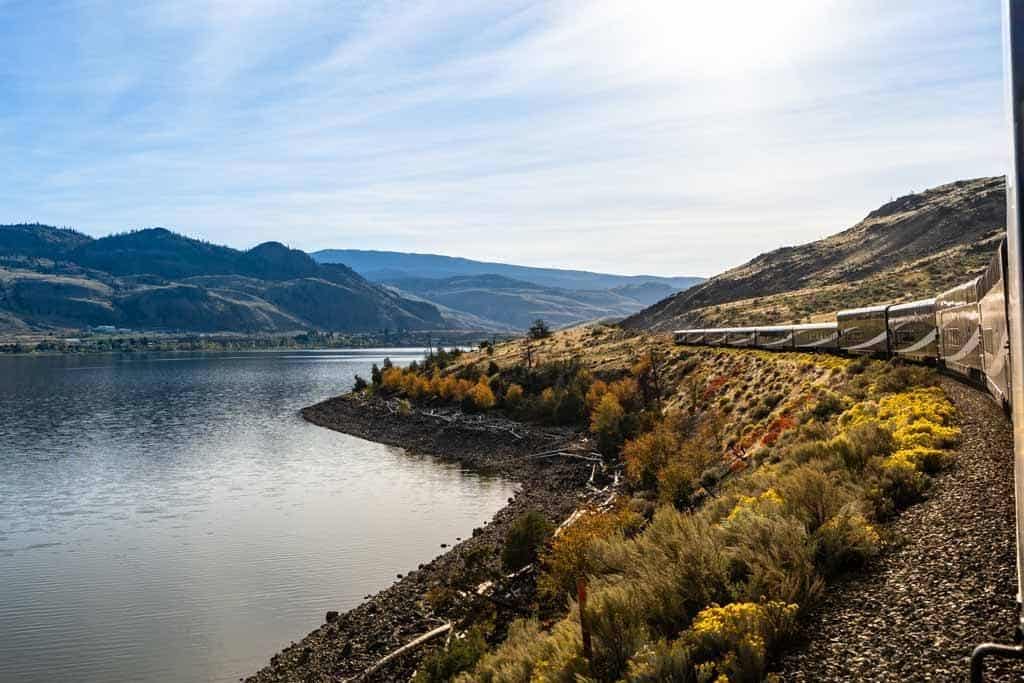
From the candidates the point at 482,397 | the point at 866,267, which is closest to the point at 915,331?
the point at 482,397

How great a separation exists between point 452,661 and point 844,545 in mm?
8410

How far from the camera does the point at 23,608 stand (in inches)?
1043

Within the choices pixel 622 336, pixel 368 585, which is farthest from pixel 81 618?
pixel 622 336

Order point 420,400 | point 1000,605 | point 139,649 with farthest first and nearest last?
point 420,400
point 139,649
point 1000,605

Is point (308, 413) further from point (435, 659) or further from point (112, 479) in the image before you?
point (435, 659)

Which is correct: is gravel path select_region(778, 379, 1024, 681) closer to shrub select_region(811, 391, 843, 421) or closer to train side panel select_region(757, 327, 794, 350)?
shrub select_region(811, 391, 843, 421)

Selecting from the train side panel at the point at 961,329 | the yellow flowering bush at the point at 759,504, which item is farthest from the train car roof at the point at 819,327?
the yellow flowering bush at the point at 759,504

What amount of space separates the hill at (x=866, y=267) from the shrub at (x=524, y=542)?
2337 inches

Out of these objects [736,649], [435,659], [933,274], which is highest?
[933,274]

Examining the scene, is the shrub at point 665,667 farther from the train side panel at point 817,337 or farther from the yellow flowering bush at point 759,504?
the train side panel at point 817,337

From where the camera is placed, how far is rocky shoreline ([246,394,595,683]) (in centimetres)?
2088

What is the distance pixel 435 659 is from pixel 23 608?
16535 millimetres

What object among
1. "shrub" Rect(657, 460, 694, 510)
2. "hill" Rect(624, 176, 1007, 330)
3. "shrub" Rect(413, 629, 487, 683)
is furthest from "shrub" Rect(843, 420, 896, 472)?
"hill" Rect(624, 176, 1007, 330)

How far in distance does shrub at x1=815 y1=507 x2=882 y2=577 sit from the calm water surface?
1569 centimetres
